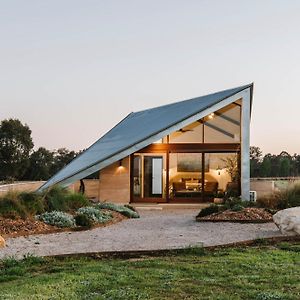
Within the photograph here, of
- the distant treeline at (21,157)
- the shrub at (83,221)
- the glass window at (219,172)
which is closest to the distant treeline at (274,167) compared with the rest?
the glass window at (219,172)

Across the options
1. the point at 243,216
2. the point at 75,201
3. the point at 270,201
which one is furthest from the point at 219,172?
the point at 75,201

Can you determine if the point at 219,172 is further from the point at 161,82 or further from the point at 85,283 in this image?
the point at 85,283

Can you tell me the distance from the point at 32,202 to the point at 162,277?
6.00 metres

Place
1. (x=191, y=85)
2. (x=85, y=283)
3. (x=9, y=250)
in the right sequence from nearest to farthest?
(x=85, y=283), (x=9, y=250), (x=191, y=85)

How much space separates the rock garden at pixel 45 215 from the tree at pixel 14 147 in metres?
24.7

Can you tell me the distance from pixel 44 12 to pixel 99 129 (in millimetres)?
16165

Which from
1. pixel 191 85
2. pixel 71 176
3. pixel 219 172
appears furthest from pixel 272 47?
pixel 71 176

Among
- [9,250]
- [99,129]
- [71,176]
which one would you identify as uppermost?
[99,129]

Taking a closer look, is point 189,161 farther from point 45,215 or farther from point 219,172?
point 45,215

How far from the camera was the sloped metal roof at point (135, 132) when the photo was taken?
590 inches

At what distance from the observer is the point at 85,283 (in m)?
4.19

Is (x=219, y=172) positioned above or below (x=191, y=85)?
below

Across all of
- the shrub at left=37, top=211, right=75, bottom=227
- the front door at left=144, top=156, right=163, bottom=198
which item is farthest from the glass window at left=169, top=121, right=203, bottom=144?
the shrub at left=37, top=211, right=75, bottom=227

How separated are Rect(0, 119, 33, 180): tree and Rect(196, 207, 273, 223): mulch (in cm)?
2624
